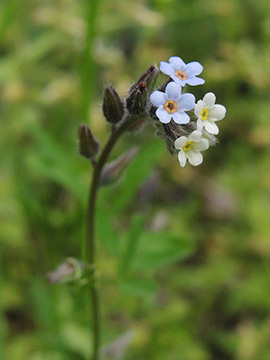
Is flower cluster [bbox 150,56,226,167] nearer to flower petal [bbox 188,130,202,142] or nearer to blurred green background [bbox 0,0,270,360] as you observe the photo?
flower petal [bbox 188,130,202,142]

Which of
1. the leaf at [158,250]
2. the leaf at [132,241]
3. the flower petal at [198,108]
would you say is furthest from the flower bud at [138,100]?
the leaf at [158,250]

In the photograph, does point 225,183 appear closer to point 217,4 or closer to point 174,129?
point 217,4

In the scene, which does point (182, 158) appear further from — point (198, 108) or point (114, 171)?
point (114, 171)

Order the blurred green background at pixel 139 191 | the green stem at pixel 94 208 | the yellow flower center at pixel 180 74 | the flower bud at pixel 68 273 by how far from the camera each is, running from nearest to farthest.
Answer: the yellow flower center at pixel 180 74, the green stem at pixel 94 208, the flower bud at pixel 68 273, the blurred green background at pixel 139 191

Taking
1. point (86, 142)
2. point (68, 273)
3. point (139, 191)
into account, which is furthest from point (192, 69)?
point (139, 191)

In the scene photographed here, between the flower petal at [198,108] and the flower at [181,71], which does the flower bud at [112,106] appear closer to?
the flower at [181,71]

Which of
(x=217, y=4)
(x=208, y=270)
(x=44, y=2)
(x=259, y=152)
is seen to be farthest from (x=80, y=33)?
(x=208, y=270)
